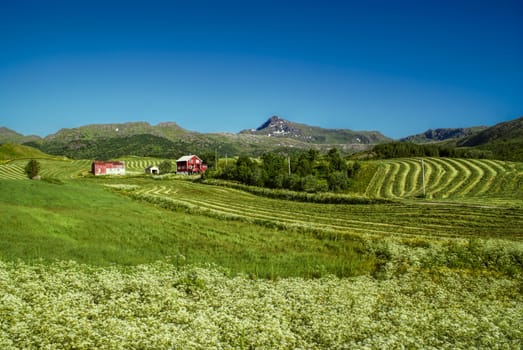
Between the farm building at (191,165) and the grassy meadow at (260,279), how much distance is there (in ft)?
320

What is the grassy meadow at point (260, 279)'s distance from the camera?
12906mm

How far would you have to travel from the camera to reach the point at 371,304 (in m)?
16.5

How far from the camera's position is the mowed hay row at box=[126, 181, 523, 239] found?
33.1m

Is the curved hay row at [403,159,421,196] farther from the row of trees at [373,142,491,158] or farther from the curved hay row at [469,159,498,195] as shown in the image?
the row of trees at [373,142,491,158]

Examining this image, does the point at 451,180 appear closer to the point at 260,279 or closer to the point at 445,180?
the point at 445,180

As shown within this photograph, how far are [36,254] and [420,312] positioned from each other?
22065 mm

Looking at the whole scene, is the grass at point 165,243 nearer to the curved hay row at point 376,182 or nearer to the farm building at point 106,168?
the curved hay row at point 376,182

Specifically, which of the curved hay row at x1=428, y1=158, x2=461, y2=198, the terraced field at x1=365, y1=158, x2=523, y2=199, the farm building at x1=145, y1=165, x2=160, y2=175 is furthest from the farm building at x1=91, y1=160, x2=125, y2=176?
the curved hay row at x1=428, y1=158, x2=461, y2=198

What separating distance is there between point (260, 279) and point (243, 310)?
16.1ft

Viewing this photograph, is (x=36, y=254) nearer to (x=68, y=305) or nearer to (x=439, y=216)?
(x=68, y=305)

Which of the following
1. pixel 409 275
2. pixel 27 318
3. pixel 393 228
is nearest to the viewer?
pixel 27 318

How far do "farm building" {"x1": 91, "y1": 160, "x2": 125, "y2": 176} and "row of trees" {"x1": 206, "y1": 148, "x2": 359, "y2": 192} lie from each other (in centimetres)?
6039

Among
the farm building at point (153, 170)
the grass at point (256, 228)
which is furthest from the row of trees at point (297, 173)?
the farm building at point (153, 170)

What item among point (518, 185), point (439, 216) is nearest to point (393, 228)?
point (439, 216)
